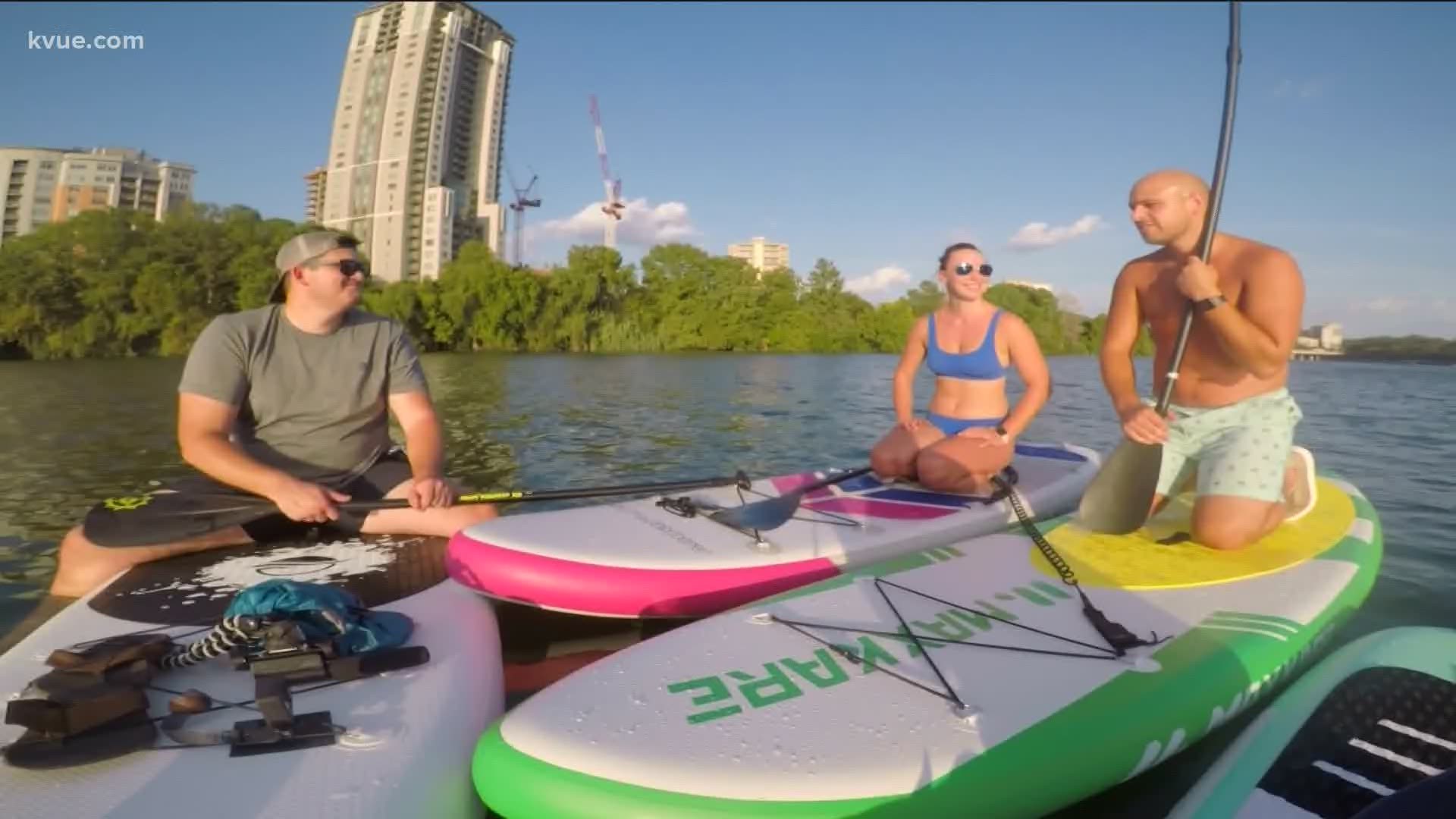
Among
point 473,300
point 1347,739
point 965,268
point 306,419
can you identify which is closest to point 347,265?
point 306,419

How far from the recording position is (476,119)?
10350cm

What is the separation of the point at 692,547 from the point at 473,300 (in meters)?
49.1

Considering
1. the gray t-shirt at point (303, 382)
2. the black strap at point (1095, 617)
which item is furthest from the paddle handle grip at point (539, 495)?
the black strap at point (1095, 617)

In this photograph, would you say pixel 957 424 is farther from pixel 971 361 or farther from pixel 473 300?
pixel 473 300

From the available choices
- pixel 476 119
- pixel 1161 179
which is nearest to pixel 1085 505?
pixel 1161 179

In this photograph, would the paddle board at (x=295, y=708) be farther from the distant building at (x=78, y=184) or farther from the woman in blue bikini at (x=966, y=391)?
the distant building at (x=78, y=184)

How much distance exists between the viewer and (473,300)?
163 feet

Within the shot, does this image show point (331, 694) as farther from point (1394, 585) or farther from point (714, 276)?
point (714, 276)

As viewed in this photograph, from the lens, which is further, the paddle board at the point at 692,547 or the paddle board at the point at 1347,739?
the paddle board at the point at 692,547

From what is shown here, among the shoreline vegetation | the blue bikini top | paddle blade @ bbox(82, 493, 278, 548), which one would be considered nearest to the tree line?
the shoreline vegetation

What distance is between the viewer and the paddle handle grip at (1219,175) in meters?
3.37

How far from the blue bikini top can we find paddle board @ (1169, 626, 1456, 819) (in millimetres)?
2472

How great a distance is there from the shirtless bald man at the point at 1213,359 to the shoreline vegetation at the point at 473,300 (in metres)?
25.5

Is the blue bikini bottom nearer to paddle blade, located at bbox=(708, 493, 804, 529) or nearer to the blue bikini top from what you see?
the blue bikini top
